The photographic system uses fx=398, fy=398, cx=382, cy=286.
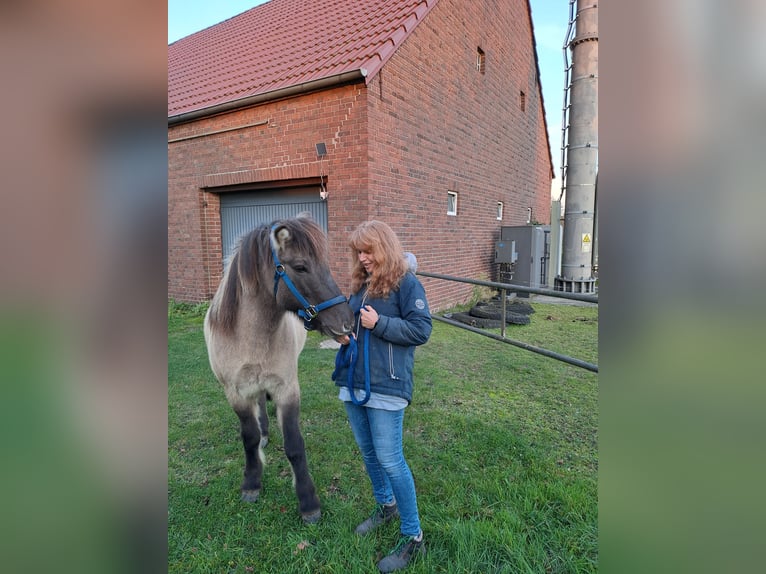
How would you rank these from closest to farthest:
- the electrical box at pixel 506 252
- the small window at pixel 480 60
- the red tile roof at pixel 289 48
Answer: the red tile roof at pixel 289 48 → the small window at pixel 480 60 → the electrical box at pixel 506 252

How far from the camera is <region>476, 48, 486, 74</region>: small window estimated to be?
911 centimetres

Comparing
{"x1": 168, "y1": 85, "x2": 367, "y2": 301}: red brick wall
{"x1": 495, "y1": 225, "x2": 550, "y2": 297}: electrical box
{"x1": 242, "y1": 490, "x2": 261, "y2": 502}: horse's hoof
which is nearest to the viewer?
{"x1": 242, "y1": 490, "x2": 261, "y2": 502}: horse's hoof

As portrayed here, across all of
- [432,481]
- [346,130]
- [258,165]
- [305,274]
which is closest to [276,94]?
[258,165]

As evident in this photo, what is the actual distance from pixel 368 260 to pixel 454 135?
7096 millimetres

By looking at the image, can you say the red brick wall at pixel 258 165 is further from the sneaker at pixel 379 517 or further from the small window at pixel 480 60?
the small window at pixel 480 60

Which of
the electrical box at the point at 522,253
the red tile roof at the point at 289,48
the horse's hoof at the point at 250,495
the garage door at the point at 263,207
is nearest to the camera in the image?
the horse's hoof at the point at 250,495

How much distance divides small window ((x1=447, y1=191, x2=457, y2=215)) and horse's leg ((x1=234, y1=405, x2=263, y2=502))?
261 inches

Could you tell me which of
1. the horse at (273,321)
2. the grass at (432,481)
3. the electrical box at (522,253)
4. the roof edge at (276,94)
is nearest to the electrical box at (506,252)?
the electrical box at (522,253)

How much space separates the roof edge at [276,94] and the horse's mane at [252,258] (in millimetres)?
4153

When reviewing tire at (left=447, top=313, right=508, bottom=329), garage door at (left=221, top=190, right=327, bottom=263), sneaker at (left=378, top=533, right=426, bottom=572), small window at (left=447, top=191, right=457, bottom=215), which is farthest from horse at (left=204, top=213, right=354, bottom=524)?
small window at (left=447, top=191, right=457, bottom=215)

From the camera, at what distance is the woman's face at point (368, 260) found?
2.07m

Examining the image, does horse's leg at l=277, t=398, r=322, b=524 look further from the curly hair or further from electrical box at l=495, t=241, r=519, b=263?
electrical box at l=495, t=241, r=519, b=263
